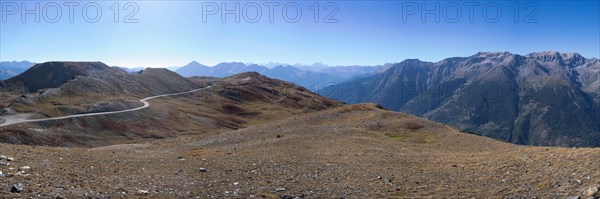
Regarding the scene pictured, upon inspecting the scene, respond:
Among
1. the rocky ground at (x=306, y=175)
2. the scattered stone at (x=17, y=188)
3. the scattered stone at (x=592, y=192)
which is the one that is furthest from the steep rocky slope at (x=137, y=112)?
the scattered stone at (x=592, y=192)

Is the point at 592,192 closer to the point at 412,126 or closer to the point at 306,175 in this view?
the point at 306,175

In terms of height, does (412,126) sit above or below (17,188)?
below

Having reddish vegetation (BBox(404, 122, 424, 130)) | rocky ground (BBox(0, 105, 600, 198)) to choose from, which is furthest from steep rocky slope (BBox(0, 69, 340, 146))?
reddish vegetation (BBox(404, 122, 424, 130))

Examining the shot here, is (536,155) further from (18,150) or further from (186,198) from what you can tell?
(18,150)

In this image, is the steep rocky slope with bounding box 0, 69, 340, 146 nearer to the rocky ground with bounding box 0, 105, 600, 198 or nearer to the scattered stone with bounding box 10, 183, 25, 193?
the rocky ground with bounding box 0, 105, 600, 198

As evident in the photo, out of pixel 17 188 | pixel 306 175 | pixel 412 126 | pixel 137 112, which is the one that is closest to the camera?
pixel 17 188

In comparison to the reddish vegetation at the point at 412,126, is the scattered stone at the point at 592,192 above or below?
above

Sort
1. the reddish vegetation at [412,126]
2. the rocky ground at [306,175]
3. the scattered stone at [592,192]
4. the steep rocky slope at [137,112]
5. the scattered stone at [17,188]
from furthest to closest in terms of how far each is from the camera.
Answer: the steep rocky slope at [137,112] < the reddish vegetation at [412,126] < the rocky ground at [306,175] < the scattered stone at [592,192] < the scattered stone at [17,188]

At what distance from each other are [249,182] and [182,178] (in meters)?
3.99

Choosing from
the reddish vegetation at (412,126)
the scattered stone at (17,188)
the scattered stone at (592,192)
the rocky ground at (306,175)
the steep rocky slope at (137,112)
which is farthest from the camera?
the steep rocky slope at (137,112)

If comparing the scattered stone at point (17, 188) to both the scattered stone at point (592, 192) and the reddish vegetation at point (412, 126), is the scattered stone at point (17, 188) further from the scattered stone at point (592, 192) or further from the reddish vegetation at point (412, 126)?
the reddish vegetation at point (412, 126)

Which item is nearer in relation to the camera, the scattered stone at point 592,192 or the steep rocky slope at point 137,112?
the scattered stone at point 592,192

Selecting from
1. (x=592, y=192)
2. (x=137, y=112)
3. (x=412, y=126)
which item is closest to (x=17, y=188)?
(x=592, y=192)

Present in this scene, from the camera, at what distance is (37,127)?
A: 236 ft
